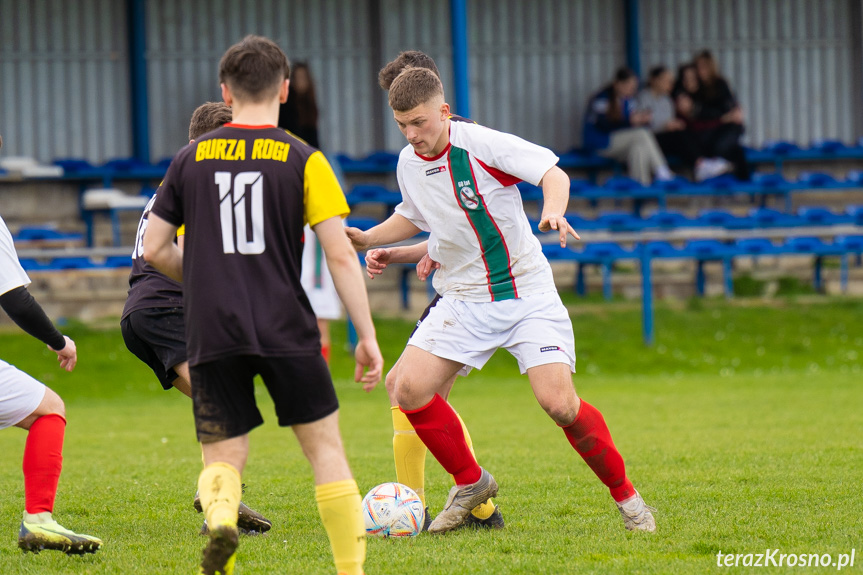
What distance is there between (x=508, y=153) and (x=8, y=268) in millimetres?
2170

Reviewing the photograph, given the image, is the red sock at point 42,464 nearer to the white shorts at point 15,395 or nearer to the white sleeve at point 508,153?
the white shorts at point 15,395

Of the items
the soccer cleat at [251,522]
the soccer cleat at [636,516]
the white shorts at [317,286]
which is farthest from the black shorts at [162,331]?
the white shorts at [317,286]

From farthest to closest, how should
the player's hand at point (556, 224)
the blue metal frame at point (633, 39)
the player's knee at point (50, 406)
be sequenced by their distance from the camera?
the blue metal frame at point (633, 39)
the player's knee at point (50, 406)
the player's hand at point (556, 224)

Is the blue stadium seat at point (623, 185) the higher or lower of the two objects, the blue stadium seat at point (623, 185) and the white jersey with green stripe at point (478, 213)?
the lower

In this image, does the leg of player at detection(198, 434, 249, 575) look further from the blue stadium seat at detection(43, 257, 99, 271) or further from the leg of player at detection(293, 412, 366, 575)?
the blue stadium seat at detection(43, 257, 99, 271)

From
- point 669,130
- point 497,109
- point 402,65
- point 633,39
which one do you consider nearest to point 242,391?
point 402,65

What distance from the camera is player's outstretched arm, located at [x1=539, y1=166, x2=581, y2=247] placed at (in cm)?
415

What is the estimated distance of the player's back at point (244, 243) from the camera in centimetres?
340

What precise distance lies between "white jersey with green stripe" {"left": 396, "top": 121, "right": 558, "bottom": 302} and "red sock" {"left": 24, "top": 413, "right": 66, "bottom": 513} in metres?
1.87

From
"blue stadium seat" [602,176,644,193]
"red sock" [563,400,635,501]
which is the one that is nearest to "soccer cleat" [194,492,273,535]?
"red sock" [563,400,635,501]

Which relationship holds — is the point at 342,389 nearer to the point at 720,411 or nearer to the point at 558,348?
the point at 720,411

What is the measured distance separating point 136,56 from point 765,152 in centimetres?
1154

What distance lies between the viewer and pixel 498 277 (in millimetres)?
4742

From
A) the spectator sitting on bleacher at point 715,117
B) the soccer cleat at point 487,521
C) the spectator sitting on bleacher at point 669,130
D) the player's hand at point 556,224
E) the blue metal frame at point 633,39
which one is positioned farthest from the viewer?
the blue metal frame at point 633,39
